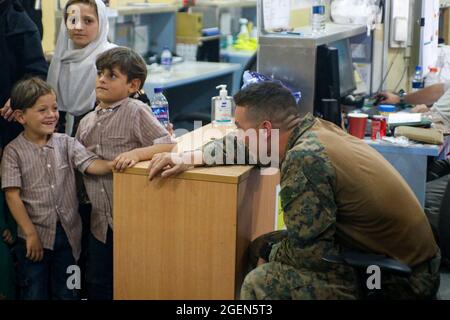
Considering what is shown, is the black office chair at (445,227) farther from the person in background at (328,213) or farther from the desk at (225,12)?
the desk at (225,12)

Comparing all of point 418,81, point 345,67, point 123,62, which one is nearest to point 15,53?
point 123,62

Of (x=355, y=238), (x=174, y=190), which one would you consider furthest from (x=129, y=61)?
(x=355, y=238)

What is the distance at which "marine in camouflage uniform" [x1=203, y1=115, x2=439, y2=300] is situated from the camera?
1.80 meters

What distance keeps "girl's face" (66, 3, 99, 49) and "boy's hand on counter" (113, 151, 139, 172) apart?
2.04ft

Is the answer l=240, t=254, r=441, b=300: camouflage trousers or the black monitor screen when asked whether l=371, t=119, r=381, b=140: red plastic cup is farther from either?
l=240, t=254, r=441, b=300: camouflage trousers

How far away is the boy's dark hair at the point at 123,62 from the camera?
2277 mm

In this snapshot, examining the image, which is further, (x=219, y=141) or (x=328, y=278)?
(x=219, y=141)

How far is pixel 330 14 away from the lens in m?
4.08

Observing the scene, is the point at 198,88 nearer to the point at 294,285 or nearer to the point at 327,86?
the point at 327,86

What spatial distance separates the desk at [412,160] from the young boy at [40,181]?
140 centimetres

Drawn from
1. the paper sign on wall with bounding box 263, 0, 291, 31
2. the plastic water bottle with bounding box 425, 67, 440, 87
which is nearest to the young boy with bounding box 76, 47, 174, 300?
the paper sign on wall with bounding box 263, 0, 291, 31

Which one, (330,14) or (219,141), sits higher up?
(330,14)
